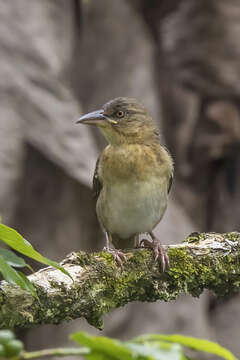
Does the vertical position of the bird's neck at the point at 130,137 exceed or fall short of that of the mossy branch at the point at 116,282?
it exceeds it

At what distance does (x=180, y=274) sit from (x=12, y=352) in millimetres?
1933

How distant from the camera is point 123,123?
4.02 m

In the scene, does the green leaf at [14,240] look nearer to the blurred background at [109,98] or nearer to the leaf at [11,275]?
the leaf at [11,275]

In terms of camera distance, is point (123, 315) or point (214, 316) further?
point (214, 316)

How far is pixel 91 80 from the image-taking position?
775 cm

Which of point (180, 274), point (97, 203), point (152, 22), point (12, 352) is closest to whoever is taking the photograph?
point (12, 352)

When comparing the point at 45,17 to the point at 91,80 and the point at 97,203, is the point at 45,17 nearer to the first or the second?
the point at 91,80

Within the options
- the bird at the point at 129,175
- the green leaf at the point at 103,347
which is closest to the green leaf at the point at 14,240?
the green leaf at the point at 103,347

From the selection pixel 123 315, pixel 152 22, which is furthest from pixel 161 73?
pixel 123 315

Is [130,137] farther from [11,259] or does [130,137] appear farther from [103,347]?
[103,347]

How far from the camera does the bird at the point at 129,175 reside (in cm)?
375

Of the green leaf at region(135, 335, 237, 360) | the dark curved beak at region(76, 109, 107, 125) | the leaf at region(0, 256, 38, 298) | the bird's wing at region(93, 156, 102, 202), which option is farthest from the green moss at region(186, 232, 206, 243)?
the green leaf at region(135, 335, 237, 360)

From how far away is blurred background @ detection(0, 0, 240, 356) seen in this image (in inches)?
260

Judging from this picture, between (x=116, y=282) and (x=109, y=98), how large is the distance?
16.8 ft
